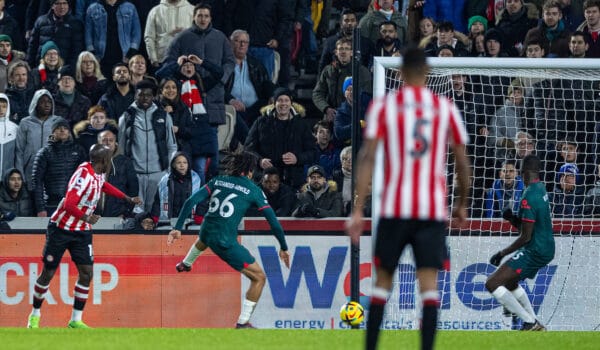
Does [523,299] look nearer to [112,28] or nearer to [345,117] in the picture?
[345,117]

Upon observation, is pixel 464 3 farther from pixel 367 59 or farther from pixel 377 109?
pixel 377 109

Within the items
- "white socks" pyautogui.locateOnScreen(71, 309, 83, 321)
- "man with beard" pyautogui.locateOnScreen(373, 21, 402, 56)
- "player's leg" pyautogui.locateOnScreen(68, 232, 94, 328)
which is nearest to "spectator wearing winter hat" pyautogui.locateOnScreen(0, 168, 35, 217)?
"player's leg" pyautogui.locateOnScreen(68, 232, 94, 328)

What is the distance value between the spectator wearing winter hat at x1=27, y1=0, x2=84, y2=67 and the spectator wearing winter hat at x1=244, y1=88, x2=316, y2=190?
3.08 meters

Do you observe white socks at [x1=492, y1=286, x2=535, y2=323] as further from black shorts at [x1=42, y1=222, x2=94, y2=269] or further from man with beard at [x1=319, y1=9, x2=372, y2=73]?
man with beard at [x1=319, y1=9, x2=372, y2=73]

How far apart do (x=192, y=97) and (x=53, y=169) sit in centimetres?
221

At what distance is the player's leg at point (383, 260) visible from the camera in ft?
25.6

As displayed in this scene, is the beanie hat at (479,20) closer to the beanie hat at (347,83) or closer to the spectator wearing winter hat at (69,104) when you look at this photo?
the beanie hat at (347,83)

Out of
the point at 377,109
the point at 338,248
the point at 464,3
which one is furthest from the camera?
the point at 464,3

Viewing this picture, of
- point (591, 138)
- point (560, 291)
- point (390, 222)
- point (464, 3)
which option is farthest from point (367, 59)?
point (390, 222)

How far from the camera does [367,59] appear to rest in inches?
685

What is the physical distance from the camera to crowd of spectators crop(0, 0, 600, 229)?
1521 centimetres

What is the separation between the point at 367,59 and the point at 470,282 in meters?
3.91

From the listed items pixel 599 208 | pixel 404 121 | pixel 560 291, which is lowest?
pixel 560 291

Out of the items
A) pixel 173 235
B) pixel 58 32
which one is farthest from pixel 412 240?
pixel 58 32
